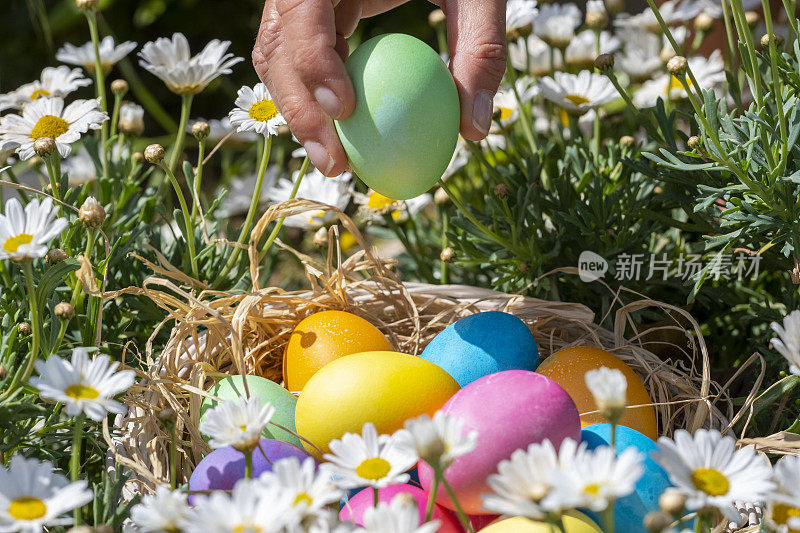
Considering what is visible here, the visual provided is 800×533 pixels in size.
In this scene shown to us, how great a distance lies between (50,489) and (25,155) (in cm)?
57

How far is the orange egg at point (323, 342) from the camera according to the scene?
1.06 metres

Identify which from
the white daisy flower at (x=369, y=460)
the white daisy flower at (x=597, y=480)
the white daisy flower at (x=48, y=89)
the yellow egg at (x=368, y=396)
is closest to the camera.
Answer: the white daisy flower at (x=597, y=480)

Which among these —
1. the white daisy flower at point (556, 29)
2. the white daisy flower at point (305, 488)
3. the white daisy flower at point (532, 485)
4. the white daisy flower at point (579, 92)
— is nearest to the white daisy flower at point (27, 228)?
the white daisy flower at point (305, 488)

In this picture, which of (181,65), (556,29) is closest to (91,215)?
(181,65)

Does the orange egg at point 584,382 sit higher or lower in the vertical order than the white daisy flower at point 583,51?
lower

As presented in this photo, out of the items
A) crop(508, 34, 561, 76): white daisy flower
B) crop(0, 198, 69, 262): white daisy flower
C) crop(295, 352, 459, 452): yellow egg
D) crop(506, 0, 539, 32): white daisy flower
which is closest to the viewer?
crop(0, 198, 69, 262): white daisy flower

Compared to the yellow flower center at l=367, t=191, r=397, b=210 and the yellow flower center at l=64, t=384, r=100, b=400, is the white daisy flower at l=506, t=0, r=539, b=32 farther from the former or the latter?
the yellow flower center at l=64, t=384, r=100, b=400

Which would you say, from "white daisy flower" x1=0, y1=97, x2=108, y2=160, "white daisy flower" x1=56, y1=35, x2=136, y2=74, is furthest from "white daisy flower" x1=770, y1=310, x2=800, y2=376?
→ "white daisy flower" x1=56, y1=35, x2=136, y2=74

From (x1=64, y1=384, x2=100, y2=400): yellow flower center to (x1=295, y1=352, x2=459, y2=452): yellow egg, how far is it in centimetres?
26

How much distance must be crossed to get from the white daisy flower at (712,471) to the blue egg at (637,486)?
0.18 metres

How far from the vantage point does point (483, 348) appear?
3.43ft

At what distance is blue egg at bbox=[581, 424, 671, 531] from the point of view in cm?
78

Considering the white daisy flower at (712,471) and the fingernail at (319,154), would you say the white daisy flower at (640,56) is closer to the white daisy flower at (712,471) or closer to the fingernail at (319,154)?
the fingernail at (319,154)

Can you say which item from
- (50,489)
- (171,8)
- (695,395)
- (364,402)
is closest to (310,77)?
(364,402)
